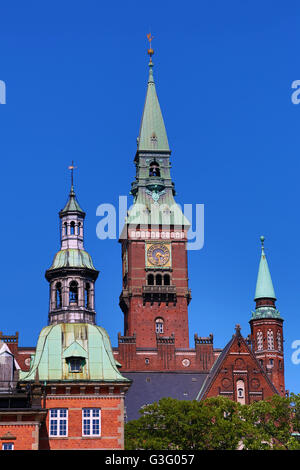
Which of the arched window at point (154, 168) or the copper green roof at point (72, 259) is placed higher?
the arched window at point (154, 168)

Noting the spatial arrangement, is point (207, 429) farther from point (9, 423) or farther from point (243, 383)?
point (243, 383)

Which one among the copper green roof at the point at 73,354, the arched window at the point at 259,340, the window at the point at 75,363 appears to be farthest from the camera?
the arched window at the point at 259,340

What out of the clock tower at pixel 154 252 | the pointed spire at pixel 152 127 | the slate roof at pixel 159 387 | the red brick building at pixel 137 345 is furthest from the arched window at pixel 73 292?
the pointed spire at pixel 152 127

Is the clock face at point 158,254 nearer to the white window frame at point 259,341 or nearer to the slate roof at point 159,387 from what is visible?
the white window frame at point 259,341

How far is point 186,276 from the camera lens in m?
144

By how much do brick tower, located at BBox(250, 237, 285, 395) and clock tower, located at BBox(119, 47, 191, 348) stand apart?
9413 millimetres

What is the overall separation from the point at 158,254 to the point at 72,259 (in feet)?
202

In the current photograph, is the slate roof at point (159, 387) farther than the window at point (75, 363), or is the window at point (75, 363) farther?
the slate roof at point (159, 387)

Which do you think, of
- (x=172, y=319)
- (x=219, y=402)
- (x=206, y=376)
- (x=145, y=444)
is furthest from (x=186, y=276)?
(x=145, y=444)

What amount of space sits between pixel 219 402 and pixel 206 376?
31.0 metres

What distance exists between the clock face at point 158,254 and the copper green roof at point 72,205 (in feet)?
184

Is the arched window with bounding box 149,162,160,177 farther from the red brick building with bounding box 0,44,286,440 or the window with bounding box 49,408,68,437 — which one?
the window with bounding box 49,408,68,437

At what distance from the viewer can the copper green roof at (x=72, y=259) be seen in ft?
276

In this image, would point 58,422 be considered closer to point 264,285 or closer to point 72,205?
point 72,205
